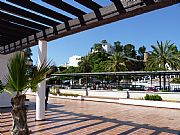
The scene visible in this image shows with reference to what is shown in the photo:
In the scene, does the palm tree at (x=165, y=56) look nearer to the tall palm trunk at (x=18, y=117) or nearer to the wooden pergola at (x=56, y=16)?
Result: the wooden pergola at (x=56, y=16)

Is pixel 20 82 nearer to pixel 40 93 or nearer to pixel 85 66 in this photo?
pixel 40 93

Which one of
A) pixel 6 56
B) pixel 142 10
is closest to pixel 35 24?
pixel 142 10

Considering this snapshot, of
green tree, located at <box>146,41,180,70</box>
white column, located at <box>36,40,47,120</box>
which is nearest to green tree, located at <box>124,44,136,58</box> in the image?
green tree, located at <box>146,41,180,70</box>

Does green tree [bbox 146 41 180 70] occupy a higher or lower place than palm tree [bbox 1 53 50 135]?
higher

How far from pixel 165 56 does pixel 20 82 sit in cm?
3832

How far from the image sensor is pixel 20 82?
14.2 ft

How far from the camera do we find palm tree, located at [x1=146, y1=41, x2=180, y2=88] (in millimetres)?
38747

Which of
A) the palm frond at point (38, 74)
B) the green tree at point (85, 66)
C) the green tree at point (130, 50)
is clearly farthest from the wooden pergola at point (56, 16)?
the green tree at point (130, 50)

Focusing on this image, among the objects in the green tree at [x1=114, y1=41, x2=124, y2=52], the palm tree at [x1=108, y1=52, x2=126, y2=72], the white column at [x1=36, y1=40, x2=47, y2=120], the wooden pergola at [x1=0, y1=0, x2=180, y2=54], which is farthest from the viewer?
the green tree at [x1=114, y1=41, x2=124, y2=52]

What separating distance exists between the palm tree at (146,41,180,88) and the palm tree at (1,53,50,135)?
3603 cm

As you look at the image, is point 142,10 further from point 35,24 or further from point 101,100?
point 101,100

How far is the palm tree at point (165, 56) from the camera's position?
127ft

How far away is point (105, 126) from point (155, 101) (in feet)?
25.9

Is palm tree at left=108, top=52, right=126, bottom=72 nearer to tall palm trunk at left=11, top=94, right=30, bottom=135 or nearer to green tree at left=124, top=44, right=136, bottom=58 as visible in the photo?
green tree at left=124, top=44, right=136, bottom=58
